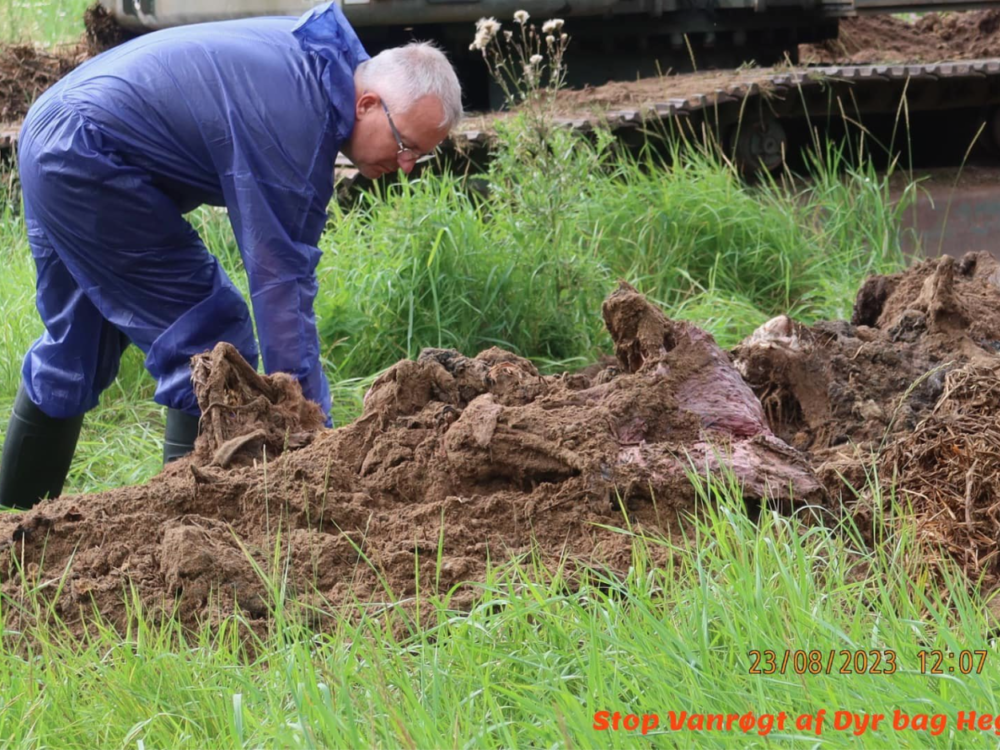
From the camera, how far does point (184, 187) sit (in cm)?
378

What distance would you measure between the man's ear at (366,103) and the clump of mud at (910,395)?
1.27 meters

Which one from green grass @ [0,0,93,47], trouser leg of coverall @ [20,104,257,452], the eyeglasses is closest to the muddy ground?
trouser leg of coverall @ [20,104,257,452]

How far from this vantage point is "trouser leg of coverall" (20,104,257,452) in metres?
3.62

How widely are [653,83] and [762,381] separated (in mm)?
4254

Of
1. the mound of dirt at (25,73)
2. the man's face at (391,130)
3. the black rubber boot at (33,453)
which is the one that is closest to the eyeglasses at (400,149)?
the man's face at (391,130)

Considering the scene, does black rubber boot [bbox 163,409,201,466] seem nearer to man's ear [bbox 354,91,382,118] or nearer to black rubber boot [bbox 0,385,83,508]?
black rubber boot [bbox 0,385,83,508]

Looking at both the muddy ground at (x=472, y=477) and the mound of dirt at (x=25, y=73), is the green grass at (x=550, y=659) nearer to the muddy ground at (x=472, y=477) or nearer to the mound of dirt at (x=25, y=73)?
the muddy ground at (x=472, y=477)

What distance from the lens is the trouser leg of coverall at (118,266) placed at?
11.9 ft

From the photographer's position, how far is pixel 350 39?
3.73 meters

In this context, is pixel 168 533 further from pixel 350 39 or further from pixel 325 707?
pixel 350 39

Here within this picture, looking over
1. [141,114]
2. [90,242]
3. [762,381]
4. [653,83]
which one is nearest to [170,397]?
[90,242]

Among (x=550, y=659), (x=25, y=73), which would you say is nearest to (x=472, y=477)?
(x=550, y=659)

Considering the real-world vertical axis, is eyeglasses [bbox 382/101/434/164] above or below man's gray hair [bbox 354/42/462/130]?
below

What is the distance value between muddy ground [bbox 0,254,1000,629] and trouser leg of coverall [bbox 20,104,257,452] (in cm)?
61
